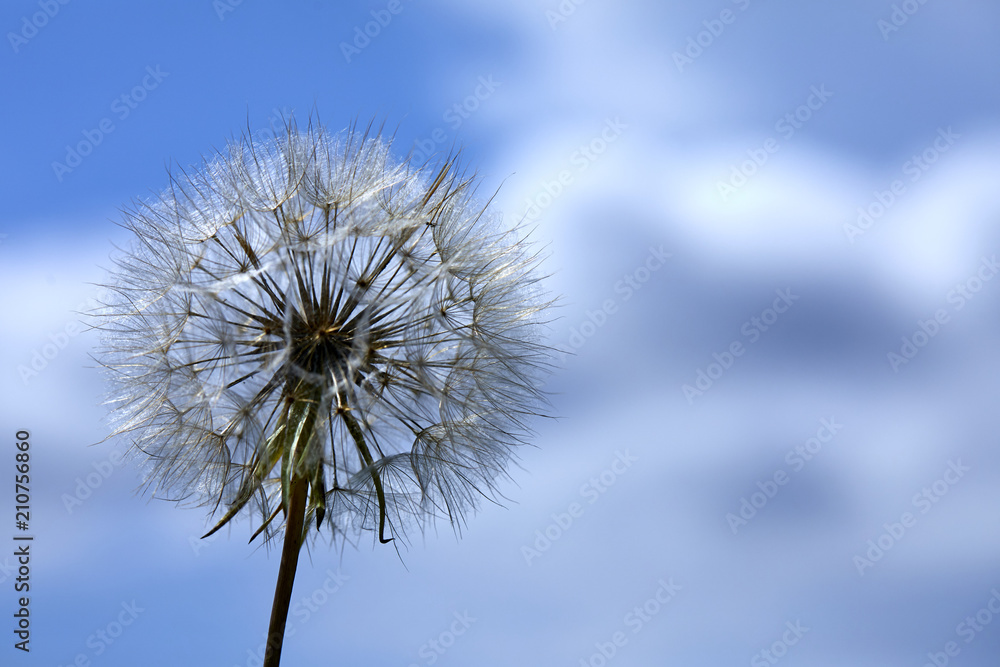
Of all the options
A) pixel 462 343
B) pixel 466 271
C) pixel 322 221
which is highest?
pixel 322 221

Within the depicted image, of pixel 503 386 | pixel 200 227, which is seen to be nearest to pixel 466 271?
pixel 503 386

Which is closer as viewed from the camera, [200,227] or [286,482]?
[286,482]

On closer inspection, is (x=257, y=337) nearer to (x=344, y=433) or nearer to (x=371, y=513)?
(x=344, y=433)

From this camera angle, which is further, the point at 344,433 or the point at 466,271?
the point at 466,271

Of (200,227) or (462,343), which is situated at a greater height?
(200,227)

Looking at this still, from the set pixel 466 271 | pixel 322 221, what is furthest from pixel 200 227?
pixel 466 271

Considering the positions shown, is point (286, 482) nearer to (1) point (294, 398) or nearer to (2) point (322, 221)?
(1) point (294, 398)
